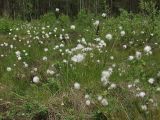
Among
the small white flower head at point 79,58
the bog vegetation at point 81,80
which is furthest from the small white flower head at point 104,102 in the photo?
the small white flower head at point 79,58

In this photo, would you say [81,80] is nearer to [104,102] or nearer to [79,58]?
[79,58]

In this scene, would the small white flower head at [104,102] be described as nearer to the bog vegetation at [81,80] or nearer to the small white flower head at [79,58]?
the bog vegetation at [81,80]

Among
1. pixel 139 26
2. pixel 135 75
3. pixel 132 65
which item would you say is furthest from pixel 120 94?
pixel 139 26

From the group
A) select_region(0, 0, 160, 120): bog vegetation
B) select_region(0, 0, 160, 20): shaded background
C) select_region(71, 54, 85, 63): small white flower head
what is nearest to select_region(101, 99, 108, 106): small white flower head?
Answer: select_region(0, 0, 160, 120): bog vegetation

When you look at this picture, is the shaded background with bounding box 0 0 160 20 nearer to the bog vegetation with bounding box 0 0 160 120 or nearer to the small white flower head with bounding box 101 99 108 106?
the bog vegetation with bounding box 0 0 160 120

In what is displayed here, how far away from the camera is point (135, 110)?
5.78 metres

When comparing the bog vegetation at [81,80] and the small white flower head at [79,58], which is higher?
the small white flower head at [79,58]

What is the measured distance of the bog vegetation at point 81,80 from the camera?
6171mm

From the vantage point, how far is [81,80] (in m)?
7.36

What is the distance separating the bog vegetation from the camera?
6171 mm

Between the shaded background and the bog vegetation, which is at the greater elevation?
the bog vegetation

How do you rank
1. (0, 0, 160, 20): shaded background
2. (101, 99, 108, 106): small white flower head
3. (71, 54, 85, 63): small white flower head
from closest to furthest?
1. (101, 99, 108, 106): small white flower head
2. (71, 54, 85, 63): small white flower head
3. (0, 0, 160, 20): shaded background

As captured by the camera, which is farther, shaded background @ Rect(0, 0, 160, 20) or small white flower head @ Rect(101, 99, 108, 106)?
shaded background @ Rect(0, 0, 160, 20)

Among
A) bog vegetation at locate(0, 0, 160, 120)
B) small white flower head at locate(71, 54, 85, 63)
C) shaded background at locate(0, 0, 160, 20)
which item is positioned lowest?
shaded background at locate(0, 0, 160, 20)
